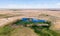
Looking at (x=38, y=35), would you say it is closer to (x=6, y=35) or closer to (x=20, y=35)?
(x=20, y=35)

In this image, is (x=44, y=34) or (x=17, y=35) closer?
(x=17, y=35)

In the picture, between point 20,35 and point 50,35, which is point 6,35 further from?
point 50,35

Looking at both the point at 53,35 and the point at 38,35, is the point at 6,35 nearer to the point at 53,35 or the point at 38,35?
the point at 38,35

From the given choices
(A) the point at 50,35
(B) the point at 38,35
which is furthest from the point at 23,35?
(A) the point at 50,35

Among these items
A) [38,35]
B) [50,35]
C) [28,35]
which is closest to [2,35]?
[28,35]

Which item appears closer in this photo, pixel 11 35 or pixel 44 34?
pixel 11 35

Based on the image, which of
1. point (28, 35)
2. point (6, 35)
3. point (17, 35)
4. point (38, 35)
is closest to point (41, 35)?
point (38, 35)
